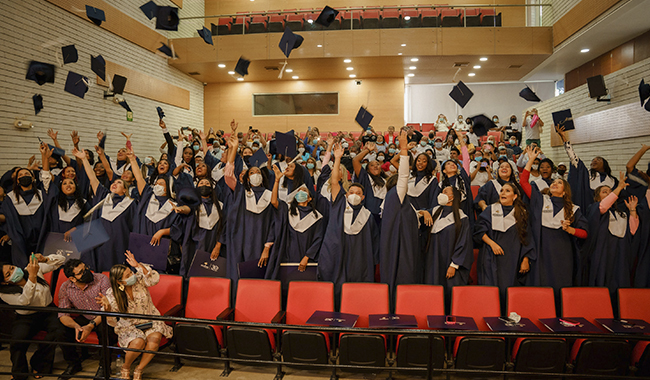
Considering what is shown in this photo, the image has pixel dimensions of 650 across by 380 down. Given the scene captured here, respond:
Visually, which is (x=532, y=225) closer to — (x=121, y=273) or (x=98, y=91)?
(x=121, y=273)

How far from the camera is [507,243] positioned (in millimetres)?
3512

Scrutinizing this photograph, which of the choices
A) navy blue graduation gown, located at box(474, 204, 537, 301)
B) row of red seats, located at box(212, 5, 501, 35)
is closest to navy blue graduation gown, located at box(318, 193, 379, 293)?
navy blue graduation gown, located at box(474, 204, 537, 301)

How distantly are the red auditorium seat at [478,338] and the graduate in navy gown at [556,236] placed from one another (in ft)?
2.48

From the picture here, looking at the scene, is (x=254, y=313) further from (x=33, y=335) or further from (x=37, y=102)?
(x=37, y=102)

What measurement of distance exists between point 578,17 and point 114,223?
11.6m

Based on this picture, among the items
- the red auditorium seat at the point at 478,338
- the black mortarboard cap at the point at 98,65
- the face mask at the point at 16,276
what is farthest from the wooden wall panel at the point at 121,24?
the red auditorium seat at the point at 478,338

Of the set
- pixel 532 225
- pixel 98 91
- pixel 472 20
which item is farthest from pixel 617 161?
pixel 98 91

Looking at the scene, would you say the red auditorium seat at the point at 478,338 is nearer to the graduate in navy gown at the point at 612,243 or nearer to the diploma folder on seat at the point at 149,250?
the graduate in navy gown at the point at 612,243

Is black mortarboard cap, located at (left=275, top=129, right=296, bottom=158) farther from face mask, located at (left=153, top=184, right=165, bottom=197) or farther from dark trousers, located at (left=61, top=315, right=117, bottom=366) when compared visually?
dark trousers, located at (left=61, top=315, right=117, bottom=366)

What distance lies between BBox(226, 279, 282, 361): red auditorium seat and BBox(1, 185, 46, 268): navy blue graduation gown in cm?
287

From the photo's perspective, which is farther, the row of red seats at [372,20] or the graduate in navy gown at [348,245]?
the row of red seats at [372,20]

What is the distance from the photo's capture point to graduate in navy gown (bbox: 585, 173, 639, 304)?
357 cm

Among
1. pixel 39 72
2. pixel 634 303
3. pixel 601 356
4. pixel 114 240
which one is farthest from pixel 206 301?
pixel 39 72

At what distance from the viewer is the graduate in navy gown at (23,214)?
423cm
